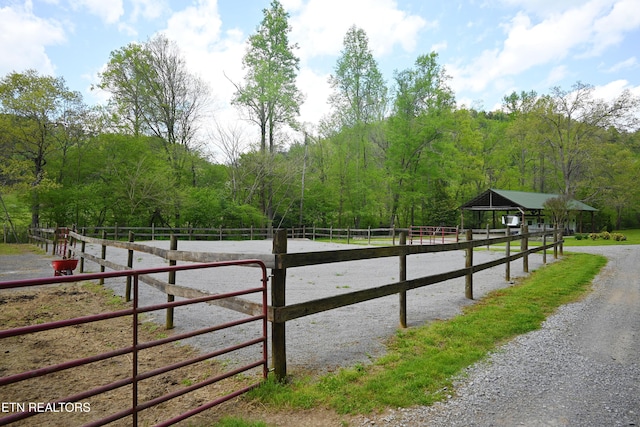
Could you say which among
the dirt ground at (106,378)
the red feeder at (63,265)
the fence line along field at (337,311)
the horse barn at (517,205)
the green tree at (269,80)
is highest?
the green tree at (269,80)

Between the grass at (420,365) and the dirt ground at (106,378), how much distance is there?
0.21 m

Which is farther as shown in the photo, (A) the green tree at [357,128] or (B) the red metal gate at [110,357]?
(A) the green tree at [357,128]

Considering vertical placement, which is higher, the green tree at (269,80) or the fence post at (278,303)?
the green tree at (269,80)

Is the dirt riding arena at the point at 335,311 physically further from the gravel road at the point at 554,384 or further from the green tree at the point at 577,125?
the green tree at the point at 577,125

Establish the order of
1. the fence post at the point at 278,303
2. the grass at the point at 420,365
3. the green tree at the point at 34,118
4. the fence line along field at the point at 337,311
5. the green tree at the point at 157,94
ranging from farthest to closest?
the green tree at the point at 157,94 < the green tree at the point at 34,118 < the fence line along field at the point at 337,311 < the fence post at the point at 278,303 < the grass at the point at 420,365

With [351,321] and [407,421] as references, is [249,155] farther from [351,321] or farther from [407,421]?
[407,421]

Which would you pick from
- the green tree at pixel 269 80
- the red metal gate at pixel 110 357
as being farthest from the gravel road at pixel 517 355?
the green tree at pixel 269 80

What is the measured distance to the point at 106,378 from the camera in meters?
3.53

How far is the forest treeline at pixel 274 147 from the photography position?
2506 centimetres

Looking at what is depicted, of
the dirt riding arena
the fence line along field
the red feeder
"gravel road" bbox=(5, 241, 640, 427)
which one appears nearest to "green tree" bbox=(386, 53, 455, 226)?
the dirt riding arena

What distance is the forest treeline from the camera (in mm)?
25062

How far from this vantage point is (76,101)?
26156 millimetres

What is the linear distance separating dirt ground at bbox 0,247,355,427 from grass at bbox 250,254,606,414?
0.21 m

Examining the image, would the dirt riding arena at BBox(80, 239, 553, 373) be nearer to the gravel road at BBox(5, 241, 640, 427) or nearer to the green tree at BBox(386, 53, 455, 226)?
the gravel road at BBox(5, 241, 640, 427)
